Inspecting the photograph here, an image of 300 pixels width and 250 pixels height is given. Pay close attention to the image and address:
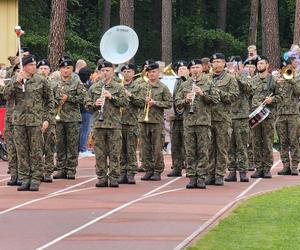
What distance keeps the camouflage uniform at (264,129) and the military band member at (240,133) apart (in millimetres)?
354

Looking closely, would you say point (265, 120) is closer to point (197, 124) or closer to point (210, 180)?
point (210, 180)

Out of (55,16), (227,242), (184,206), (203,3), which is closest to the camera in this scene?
(227,242)

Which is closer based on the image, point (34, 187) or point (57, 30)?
point (34, 187)

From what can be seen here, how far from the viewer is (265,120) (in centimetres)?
2022

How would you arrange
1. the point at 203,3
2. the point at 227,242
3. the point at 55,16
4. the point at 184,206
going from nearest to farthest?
1. the point at 227,242
2. the point at 184,206
3. the point at 55,16
4. the point at 203,3

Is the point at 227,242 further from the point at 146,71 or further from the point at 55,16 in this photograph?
the point at 55,16

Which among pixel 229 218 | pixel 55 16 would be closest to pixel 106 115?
pixel 229 218

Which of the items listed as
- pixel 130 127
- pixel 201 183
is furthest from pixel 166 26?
pixel 201 183

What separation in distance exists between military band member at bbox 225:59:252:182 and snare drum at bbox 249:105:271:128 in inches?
5.4

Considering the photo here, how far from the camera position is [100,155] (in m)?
18.6

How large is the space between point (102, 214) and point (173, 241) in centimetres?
250

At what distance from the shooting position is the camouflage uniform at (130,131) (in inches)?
769

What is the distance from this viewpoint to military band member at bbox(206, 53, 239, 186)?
61.9ft

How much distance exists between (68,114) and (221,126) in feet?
9.85
